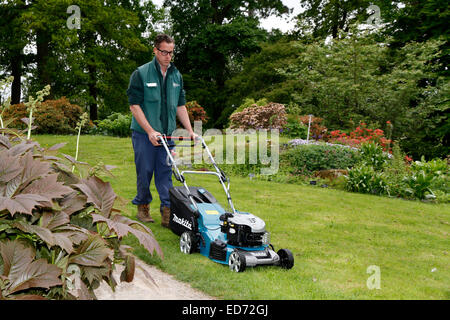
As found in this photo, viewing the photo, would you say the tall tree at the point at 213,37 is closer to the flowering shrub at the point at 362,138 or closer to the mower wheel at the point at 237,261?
the flowering shrub at the point at 362,138

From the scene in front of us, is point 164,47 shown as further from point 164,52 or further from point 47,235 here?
point 47,235

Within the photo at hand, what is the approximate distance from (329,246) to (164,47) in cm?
287

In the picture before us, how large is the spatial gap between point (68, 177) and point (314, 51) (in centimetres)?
1487

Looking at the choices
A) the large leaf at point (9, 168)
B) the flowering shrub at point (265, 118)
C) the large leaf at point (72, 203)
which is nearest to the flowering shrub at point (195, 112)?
the flowering shrub at point (265, 118)

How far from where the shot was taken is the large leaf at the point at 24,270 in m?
1.59

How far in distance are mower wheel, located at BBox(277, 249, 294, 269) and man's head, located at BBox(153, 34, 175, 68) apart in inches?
94.1

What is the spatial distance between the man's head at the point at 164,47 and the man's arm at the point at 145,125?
0.60 m

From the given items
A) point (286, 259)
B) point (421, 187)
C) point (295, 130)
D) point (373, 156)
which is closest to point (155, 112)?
point (286, 259)

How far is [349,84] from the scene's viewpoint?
535 inches

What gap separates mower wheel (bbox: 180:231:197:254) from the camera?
3988 mm

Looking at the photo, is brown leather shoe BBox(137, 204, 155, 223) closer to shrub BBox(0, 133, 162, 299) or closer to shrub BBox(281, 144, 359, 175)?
shrub BBox(0, 133, 162, 299)

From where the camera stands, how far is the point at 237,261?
3592 mm

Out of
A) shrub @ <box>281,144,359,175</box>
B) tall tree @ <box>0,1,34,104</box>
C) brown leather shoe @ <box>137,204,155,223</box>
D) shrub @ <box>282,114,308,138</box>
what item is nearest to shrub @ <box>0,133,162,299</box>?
brown leather shoe @ <box>137,204,155,223</box>
